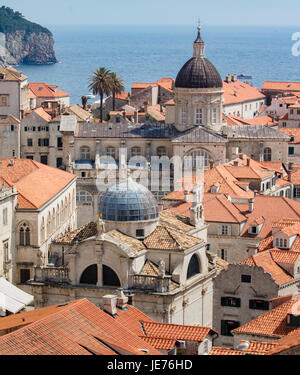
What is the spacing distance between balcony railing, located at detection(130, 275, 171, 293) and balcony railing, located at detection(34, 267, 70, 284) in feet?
12.0

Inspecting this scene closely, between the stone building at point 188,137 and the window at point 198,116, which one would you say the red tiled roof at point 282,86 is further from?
the window at point 198,116

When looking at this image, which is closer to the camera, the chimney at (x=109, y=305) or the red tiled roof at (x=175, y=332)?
the red tiled roof at (x=175, y=332)

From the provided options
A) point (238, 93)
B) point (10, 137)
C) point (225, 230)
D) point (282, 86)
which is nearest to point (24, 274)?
point (225, 230)

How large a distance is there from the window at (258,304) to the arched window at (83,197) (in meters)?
36.2

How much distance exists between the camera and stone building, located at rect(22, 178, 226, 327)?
5909 cm

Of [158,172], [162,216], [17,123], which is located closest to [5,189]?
[162,216]

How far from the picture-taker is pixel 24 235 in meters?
78.2

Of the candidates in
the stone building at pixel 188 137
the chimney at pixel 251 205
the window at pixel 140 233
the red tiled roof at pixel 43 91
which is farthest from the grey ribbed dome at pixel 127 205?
the red tiled roof at pixel 43 91

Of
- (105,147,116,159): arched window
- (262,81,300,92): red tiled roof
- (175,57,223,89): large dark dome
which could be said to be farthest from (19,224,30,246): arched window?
(262,81,300,92): red tiled roof

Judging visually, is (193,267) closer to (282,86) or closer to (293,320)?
(293,320)

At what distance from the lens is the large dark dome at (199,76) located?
355 feet

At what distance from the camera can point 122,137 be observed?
4323 inches

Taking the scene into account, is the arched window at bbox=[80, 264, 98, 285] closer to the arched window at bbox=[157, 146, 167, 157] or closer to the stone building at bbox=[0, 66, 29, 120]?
the arched window at bbox=[157, 146, 167, 157]

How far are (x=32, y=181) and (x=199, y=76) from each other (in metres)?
29.3
